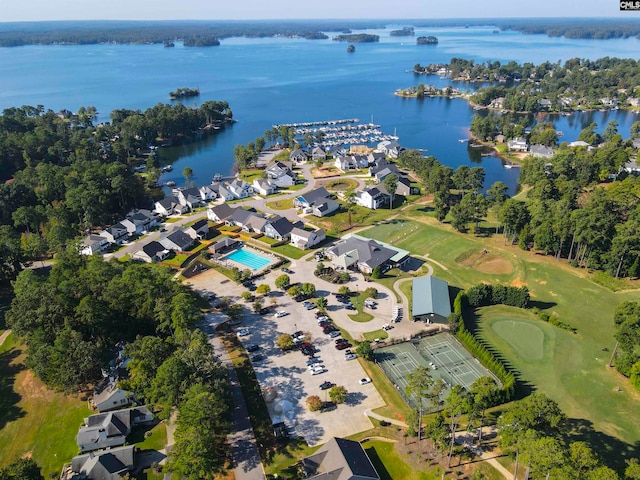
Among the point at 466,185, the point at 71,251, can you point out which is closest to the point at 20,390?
the point at 71,251

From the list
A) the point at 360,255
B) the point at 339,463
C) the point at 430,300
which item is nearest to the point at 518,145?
the point at 360,255

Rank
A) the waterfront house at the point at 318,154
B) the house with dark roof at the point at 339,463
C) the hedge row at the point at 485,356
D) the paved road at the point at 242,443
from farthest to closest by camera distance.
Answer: the waterfront house at the point at 318,154 → the hedge row at the point at 485,356 → the paved road at the point at 242,443 → the house with dark roof at the point at 339,463

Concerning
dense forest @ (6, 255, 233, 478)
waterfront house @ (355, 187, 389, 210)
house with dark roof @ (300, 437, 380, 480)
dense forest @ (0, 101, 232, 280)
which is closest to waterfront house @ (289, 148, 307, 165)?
waterfront house @ (355, 187, 389, 210)

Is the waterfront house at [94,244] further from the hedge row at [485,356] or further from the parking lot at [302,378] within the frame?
the hedge row at [485,356]

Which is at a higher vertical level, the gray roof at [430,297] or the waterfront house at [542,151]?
the waterfront house at [542,151]

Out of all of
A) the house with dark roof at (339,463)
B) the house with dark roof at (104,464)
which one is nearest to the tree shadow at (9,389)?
the house with dark roof at (104,464)

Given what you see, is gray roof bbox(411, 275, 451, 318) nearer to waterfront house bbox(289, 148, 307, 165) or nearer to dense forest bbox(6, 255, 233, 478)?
dense forest bbox(6, 255, 233, 478)
